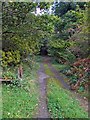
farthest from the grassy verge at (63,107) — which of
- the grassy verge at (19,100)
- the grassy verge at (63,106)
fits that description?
the grassy verge at (19,100)

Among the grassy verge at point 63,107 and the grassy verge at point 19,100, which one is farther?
the grassy verge at point 63,107

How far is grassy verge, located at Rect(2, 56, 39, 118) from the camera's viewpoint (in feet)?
15.6

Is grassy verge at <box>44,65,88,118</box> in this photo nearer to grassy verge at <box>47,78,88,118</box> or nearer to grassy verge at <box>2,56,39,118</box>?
grassy verge at <box>47,78,88,118</box>

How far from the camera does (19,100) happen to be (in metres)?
5.55

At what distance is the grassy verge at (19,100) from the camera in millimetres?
4742

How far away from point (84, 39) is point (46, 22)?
1.50m

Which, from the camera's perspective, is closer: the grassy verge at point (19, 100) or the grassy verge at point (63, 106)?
the grassy verge at point (19, 100)

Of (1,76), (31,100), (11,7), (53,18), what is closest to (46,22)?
(53,18)

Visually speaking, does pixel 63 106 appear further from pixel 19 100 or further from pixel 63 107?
pixel 19 100

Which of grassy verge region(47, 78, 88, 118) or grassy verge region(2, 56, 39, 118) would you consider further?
grassy verge region(47, 78, 88, 118)

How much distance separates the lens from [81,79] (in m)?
7.66

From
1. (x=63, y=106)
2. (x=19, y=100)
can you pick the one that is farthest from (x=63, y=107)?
(x=19, y=100)

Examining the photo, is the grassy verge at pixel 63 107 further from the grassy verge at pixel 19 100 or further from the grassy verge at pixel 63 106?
the grassy verge at pixel 19 100

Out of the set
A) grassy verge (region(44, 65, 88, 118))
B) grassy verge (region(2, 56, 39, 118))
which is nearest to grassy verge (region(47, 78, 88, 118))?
grassy verge (region(44, 65, 88, 118))
